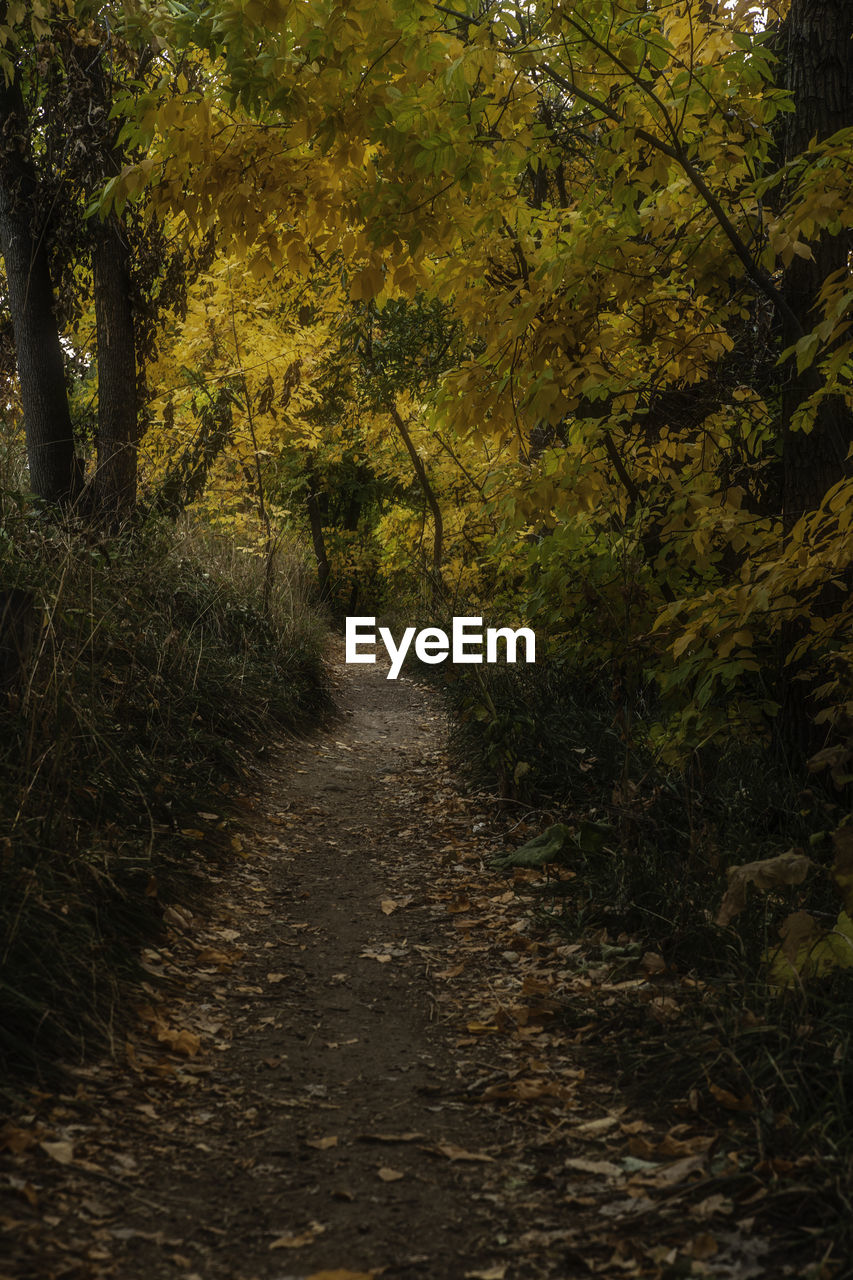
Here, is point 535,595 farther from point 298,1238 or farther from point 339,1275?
point 339,1275

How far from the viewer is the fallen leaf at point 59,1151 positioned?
8.68 ft

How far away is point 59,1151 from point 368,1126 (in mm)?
899

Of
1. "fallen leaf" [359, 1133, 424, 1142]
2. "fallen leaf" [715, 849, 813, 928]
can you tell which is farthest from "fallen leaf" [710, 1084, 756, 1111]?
"fallen leaf" [359, 1133, 424, 1142]

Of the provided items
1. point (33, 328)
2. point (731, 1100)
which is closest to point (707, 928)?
point (731, 1100)

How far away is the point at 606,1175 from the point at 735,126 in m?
4.62

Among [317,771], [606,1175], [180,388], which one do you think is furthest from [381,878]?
[180,388]

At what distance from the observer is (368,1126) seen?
3.06 metres

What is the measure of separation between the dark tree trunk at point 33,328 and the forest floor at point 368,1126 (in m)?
3.64

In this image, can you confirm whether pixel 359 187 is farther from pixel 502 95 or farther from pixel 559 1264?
pixel 559 1264

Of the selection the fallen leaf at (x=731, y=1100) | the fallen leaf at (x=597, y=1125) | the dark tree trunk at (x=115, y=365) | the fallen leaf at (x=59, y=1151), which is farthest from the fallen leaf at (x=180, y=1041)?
the dark tree trunk at (x=115, y=365)

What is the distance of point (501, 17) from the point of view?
4.01m

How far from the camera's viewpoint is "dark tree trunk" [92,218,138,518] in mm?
7742

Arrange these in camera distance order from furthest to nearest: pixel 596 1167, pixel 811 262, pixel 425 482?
pixel 425 482, pixel 811 262, pixel 596 1167

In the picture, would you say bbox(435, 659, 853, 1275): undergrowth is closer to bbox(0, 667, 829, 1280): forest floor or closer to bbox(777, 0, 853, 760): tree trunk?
bbox(0, 667, 829, 1280): forest floor
